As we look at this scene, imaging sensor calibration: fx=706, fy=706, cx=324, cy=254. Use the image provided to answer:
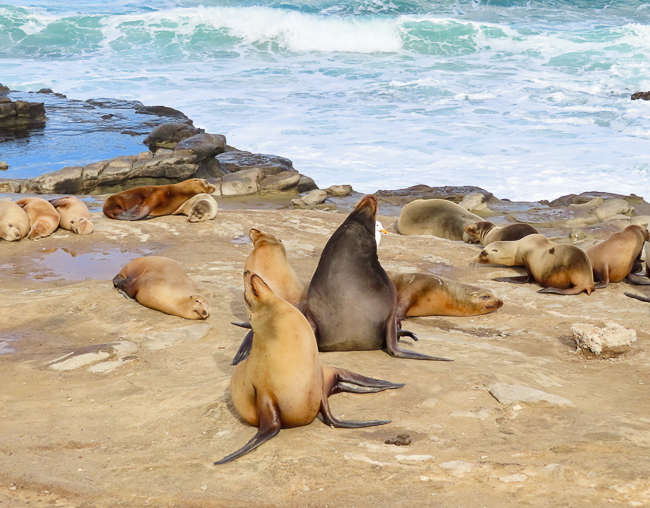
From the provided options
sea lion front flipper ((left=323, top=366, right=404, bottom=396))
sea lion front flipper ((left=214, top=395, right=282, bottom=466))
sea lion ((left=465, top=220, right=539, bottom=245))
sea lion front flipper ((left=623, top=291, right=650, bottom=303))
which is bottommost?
sea lion ((left=465, top=220, right=539, bottom=245))

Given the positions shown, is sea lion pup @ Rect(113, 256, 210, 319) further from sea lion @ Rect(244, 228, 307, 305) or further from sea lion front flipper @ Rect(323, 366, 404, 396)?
sea lion front flipper @ Rect(323, 366, 404, 396)

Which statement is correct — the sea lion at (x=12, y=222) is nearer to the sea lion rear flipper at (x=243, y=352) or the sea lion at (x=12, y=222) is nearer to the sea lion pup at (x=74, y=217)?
the sea lion pup at (x=74, y=217)

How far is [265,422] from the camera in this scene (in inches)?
142

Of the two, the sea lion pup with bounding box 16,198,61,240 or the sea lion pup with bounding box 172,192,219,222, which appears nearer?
the sea lion pup with bounding box 16,198,61,240

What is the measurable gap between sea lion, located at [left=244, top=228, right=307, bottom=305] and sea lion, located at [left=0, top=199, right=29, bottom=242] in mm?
4001

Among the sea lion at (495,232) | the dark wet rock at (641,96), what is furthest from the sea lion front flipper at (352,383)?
the dark wet rock at (641,96)

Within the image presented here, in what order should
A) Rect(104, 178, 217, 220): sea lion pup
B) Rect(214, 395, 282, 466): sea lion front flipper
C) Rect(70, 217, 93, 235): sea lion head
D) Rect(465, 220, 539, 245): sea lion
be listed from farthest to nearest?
Rect(104, 178, 217, 220): sea lion pup
Rect(465, 220, 539, 245): sea lion
Rect(70, 217, 93, 235): sea lion head
Rect(214, 395, 282, 466): sea lion front flipper

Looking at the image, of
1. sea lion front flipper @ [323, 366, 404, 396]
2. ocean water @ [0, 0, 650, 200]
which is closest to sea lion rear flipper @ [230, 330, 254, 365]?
sea lion front flipper @ [323, 366, 404, 396]

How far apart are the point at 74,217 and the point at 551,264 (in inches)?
233

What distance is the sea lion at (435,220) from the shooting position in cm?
1111

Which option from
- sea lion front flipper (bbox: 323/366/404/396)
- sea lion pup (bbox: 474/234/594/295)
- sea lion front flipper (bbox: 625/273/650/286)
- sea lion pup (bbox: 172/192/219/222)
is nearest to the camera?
sea lion front flipper (bbox: 323/366/404/396)

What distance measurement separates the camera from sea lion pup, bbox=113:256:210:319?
597cm

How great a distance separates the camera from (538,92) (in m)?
25.1

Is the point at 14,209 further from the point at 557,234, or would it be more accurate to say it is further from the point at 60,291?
the point at 557,234
